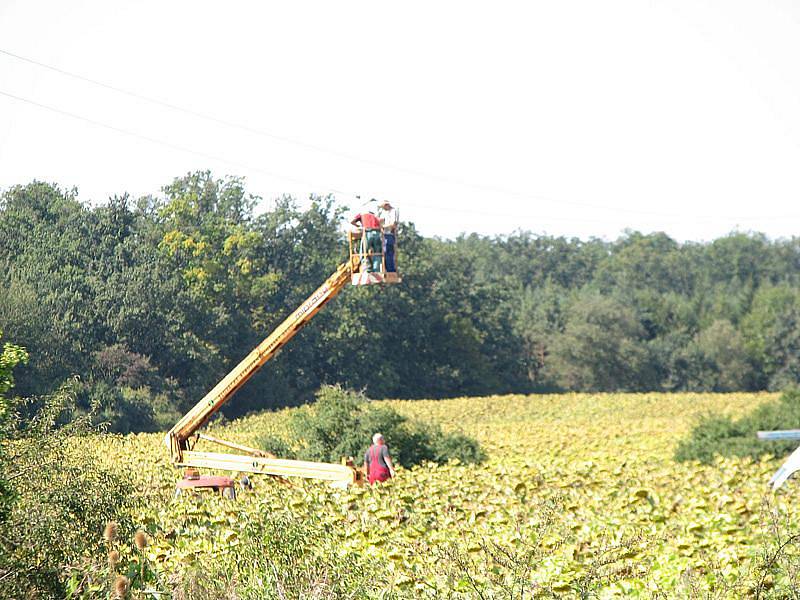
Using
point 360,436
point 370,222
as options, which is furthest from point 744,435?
point 370,222

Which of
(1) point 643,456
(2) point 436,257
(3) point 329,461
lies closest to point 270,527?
(3) point 329,461

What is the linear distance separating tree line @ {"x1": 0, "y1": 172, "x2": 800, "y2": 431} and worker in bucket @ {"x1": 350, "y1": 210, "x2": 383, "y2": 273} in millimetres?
6016

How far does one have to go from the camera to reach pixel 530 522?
13305mm

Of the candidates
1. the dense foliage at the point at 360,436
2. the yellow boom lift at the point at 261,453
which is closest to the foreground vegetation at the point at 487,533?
the yellow boom lift at the point at 261,453

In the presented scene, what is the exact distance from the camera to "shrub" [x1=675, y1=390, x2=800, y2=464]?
23.1m

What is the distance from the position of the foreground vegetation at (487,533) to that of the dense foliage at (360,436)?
89cm

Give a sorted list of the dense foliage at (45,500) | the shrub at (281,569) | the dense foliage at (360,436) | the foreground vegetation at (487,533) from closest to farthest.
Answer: the dense foliage at (45,500) < the shrub at (281,569) < the foreground vegetation at (487,533) < the dense foliage at (360,436)

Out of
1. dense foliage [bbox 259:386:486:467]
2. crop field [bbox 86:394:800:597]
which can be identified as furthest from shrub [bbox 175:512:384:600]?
dense foliage [bbox 259:386:486:467]

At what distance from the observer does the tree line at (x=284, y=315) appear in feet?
130

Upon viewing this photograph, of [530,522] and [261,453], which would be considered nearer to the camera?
[530,522]

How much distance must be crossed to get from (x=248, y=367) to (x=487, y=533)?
7520 mm

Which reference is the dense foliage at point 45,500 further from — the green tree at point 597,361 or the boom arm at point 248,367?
the green tree at point 597,361

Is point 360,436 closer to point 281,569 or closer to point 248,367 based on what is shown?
point 248,367

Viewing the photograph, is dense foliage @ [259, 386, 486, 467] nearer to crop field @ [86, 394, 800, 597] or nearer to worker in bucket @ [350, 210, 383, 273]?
crop field @ [86, 394, 800, 597]
